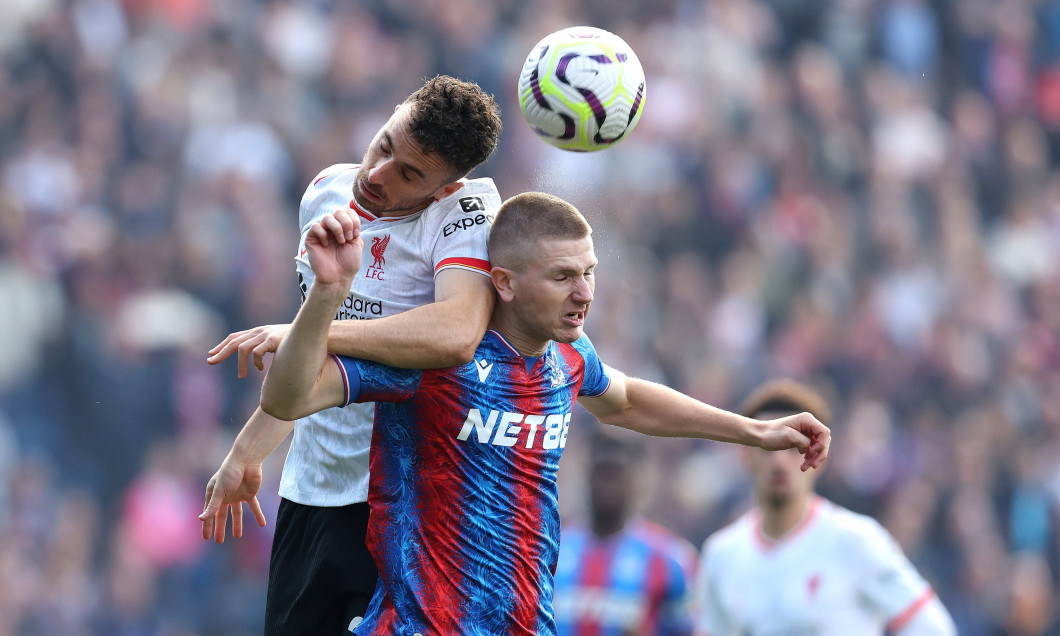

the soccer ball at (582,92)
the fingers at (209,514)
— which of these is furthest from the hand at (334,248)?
the fingers at (209,514)

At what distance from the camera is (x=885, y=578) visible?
22.4ft

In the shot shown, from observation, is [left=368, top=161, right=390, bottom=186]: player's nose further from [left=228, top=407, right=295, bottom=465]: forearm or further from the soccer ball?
[left=228, top=407, right=295, bottom=465]: forearm

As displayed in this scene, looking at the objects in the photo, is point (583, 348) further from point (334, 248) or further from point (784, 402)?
point (784, 402)

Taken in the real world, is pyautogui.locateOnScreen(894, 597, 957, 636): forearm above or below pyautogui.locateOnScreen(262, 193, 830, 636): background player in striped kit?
below

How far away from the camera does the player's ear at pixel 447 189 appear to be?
4.53 metres

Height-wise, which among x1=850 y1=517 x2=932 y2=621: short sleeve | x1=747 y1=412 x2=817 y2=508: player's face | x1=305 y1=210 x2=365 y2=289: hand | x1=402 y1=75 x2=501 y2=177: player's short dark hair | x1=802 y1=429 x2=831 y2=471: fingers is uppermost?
x1=402 y1=75 x2=501 y2=177: player's short dark hair

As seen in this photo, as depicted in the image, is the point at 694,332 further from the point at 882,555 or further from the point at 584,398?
the point at 584,398

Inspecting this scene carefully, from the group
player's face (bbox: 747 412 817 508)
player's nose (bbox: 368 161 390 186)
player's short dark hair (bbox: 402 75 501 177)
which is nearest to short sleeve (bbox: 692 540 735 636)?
player's face (bbox: 747 412 817 508)

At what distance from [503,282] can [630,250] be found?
7.91 meters

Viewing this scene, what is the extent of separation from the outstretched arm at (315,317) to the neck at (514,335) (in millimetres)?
679

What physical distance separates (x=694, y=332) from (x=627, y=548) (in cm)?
469

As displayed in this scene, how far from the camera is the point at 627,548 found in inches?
298

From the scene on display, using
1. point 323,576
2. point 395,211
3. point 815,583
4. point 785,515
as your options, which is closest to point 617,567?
point 785,515

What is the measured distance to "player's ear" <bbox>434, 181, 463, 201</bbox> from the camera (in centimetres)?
453
